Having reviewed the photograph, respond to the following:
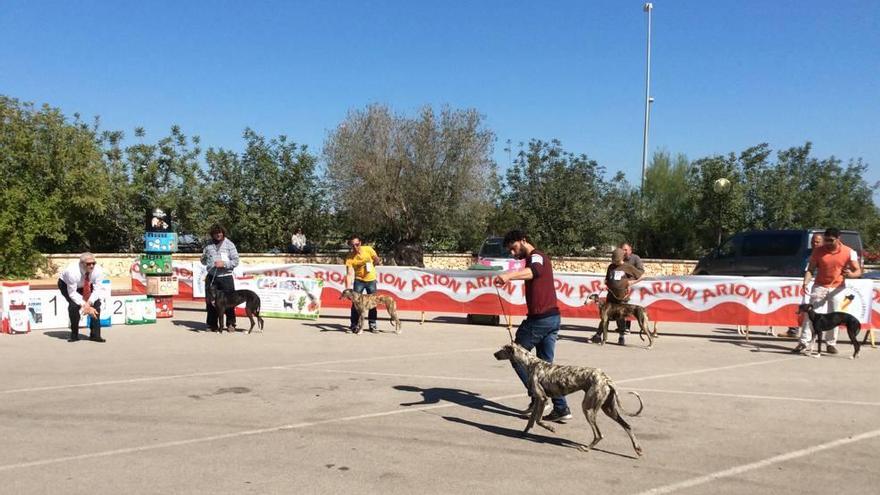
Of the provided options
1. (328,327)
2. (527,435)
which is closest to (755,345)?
(527,435)

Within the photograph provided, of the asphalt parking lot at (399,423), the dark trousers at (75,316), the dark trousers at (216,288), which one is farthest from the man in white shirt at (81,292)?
the dark trousers at (216,288)

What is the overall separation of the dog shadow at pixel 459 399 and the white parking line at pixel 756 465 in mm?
2260

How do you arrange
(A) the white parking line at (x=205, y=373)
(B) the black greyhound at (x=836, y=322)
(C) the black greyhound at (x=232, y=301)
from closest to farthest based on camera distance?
(A) the white parking line at (x=205, y=373), (B) the black greyhound at (x=836, y=322), (C) the black greyhound at (x=232, y=301)

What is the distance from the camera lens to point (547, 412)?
282 inches

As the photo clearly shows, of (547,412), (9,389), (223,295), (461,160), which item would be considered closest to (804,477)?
(547,412)

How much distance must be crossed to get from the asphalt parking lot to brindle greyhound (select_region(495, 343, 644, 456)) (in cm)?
26

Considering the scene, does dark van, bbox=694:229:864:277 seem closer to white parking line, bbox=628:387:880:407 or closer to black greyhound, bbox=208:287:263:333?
white parking line, bbox=628:387:880:407

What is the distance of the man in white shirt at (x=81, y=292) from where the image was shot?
11.6m

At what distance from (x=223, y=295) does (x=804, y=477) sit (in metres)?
10.5

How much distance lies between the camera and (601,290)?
47.2 ft

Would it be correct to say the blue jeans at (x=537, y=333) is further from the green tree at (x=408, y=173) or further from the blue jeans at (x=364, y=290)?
the green tree at (x=408, y=173)

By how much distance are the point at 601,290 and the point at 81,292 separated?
9.96 meters

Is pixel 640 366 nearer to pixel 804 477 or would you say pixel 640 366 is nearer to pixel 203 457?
pixel 804 477

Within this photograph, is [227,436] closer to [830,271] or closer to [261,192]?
[830,271]
